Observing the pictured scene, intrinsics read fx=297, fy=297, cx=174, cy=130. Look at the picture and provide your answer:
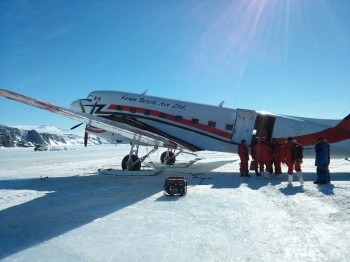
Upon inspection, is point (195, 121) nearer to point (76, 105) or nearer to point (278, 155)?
point (278, 155)

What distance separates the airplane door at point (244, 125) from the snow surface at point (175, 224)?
6742 millimetres

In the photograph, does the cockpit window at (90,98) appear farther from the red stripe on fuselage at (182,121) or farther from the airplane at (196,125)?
the red stripe on fuselage at (182,121)

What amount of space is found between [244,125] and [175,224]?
12040mm

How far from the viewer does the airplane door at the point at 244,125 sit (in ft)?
56.7

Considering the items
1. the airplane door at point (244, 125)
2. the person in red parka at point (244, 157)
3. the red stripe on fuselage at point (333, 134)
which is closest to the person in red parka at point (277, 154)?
the person in red parka at point (244, 157)

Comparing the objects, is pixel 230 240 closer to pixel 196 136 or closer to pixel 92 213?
pixel 92 213

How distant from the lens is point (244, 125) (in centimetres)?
1736

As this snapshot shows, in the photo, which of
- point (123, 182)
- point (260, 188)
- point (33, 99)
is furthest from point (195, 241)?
point (33, 99)

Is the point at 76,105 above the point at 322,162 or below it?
above

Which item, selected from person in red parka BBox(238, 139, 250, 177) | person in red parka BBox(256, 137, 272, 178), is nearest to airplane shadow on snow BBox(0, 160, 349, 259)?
person in red parka BBox(256, 137, 272, 178)

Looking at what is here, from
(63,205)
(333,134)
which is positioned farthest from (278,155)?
(63,205)

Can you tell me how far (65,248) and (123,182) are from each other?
307 inches

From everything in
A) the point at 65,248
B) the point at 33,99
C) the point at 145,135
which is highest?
the point at 33,99

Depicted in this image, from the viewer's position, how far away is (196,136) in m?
17.9
